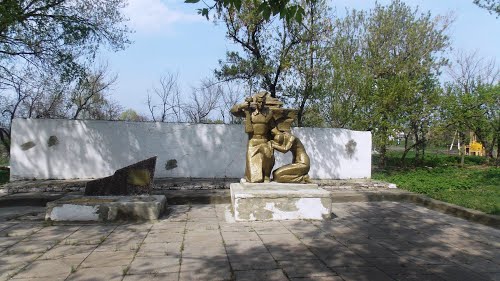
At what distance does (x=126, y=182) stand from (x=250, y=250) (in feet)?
11.2

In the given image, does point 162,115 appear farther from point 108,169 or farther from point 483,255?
point 483,255

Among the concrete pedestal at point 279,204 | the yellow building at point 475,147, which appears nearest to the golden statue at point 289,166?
the concrete pedestal at point 279,204

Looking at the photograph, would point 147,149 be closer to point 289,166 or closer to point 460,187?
point 289,166

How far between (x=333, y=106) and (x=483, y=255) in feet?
33.2

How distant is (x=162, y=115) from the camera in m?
22.9

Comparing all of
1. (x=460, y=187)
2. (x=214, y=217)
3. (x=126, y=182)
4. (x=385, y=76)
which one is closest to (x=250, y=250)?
(x=214, y=217)

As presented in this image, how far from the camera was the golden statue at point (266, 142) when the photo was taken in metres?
6.92

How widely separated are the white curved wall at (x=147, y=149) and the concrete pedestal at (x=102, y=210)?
15.3ft

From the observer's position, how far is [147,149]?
36.1 ft

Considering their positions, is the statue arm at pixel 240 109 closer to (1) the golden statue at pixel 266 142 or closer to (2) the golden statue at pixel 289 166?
(1) the golden statue at pixel 266 142

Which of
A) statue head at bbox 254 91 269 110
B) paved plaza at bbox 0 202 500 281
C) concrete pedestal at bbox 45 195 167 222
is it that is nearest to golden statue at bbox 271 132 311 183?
statue head at bbox 254 91 269 110

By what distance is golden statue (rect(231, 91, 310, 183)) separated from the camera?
6922mm

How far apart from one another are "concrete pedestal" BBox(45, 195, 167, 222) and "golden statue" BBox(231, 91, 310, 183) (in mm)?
1866

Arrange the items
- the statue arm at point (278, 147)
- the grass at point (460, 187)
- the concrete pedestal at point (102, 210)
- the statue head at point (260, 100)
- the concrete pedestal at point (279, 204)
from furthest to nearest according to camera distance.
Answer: the grass at point (460, 187) → the statue arm at point (278, 147) → the statue head at point (260, 100) → the concrete pedestal at point (279, 204) → the concrete pedestal at point (102, 210)
